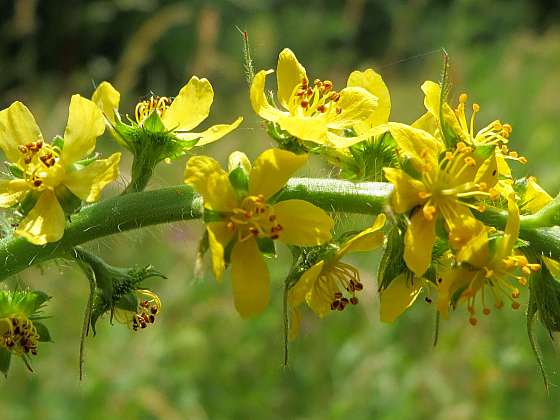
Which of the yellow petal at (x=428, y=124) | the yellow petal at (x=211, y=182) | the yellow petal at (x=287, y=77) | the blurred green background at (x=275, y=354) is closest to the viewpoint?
the yellow petal at (x=211, y=182)

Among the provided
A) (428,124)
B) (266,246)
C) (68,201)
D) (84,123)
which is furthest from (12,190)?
(428,124)

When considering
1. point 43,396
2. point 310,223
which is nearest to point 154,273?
point 310,223

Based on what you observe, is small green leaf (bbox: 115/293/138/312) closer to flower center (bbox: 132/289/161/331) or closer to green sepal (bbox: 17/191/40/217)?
flower center (bbox: 132/289/161/331)

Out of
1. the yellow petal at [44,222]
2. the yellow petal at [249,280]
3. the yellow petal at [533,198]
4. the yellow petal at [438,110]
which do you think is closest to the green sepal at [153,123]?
the yellow petal at [44,222]

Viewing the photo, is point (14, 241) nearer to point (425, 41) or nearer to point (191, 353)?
point (191, 353)

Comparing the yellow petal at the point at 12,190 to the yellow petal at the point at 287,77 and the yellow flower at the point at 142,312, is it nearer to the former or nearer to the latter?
the yellow flower at the point at 142,312

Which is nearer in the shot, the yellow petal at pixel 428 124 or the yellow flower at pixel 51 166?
the yellow flower at pixel 51 166
